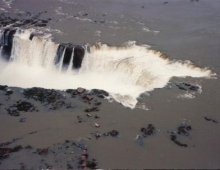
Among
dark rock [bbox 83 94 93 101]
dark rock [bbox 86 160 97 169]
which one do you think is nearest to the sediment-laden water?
dark rock [bbox 83 94 93 101]

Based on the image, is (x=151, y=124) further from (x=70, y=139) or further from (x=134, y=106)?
(x=70, y=139)

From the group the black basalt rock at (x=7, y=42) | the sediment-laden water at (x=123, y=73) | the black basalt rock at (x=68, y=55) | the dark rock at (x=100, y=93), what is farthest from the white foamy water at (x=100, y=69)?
the black basalt rock at (x=68, y=55)

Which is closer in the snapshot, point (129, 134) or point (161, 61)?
point (129, 134)

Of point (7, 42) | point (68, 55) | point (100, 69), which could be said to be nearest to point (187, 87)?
point (100, 69)

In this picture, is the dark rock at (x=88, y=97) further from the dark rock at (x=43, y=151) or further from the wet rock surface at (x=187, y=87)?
the wet rock surface at (x=187, y=87)

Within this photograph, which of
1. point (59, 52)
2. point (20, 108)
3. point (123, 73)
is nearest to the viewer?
point (20, 108)

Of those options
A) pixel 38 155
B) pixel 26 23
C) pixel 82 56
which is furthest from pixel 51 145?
pixel 26 23

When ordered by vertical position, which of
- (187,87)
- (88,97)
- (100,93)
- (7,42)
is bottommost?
(88,97)

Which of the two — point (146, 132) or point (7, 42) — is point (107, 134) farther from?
point (7, 42)

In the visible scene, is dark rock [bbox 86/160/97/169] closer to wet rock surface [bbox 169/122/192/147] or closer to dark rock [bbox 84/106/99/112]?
dark rock [bbox 84/106/99/112]
